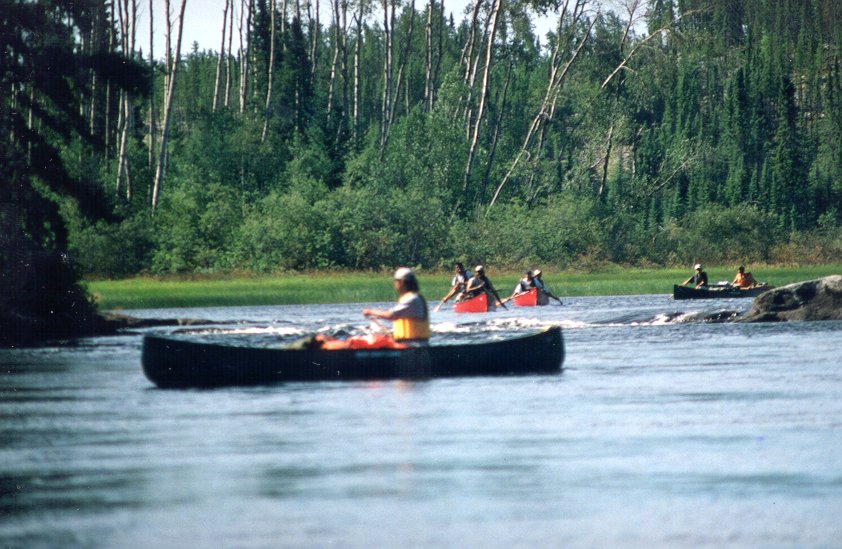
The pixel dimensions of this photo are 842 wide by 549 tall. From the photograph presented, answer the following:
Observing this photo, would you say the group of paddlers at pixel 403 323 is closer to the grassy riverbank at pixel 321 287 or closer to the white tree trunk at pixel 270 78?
the grassy riverbank at pixel 321 287

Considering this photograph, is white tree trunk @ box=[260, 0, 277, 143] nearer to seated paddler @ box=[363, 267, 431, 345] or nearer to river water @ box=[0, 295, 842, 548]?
river water @ box=[0, 295, 842, 548]

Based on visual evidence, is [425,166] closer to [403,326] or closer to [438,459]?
[403,326]

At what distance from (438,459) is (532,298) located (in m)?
31.5

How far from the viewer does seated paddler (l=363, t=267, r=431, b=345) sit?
2200 cm

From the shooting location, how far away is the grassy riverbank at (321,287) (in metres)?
47.7

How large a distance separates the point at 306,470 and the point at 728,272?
2236 inches

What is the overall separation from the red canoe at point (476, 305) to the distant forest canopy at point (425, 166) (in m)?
10.6

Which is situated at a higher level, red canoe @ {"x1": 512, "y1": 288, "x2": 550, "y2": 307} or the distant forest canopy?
the distant forest canopy

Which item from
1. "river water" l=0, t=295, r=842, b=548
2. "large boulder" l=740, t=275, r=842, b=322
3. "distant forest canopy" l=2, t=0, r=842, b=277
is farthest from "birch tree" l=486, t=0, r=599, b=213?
"river water" l=0, t=295, r=842, b=548

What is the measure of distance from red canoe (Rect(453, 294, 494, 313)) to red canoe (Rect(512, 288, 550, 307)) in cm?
309

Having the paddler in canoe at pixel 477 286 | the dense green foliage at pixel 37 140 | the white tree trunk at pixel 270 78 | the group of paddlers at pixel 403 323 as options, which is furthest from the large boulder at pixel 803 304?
the white tree trunk at pixel 270 78

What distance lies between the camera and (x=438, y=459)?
14516 millimetres

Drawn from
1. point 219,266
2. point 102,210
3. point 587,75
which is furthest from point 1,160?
point 587,75

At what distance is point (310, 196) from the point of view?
6419 centimetres
